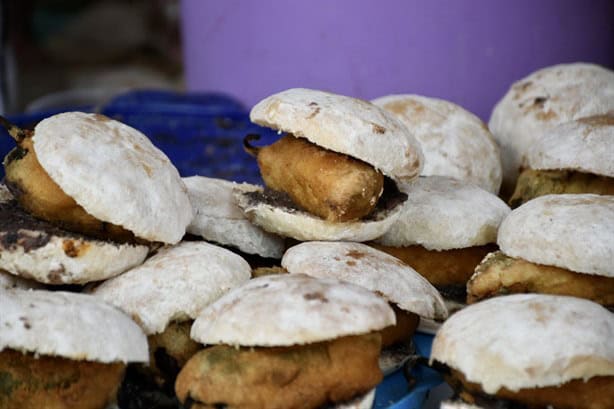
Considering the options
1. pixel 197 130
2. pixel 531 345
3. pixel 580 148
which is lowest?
pixel 197 130

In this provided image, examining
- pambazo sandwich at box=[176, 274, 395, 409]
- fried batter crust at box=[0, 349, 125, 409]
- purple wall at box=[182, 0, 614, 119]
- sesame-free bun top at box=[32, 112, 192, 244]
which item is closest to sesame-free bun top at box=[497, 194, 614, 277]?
pambazo sandwich at box=[176, 274, 395, 409]

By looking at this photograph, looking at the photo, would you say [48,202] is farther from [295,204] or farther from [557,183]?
[557,183]

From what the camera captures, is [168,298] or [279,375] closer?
[279,375]

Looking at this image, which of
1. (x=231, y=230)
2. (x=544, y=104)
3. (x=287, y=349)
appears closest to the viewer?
(x=287, y=349)

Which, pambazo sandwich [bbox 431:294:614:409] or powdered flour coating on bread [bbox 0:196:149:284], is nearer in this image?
pambazo sandwich [bbox 431:294:614:409]

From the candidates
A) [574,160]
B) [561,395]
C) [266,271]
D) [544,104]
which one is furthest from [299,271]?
[544,104]

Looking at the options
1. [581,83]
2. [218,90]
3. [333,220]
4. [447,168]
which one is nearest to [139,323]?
[333,220]

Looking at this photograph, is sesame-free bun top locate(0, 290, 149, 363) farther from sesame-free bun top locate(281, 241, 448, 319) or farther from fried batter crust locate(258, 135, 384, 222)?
fried batter crust locate(258, 135, 384, 222)
